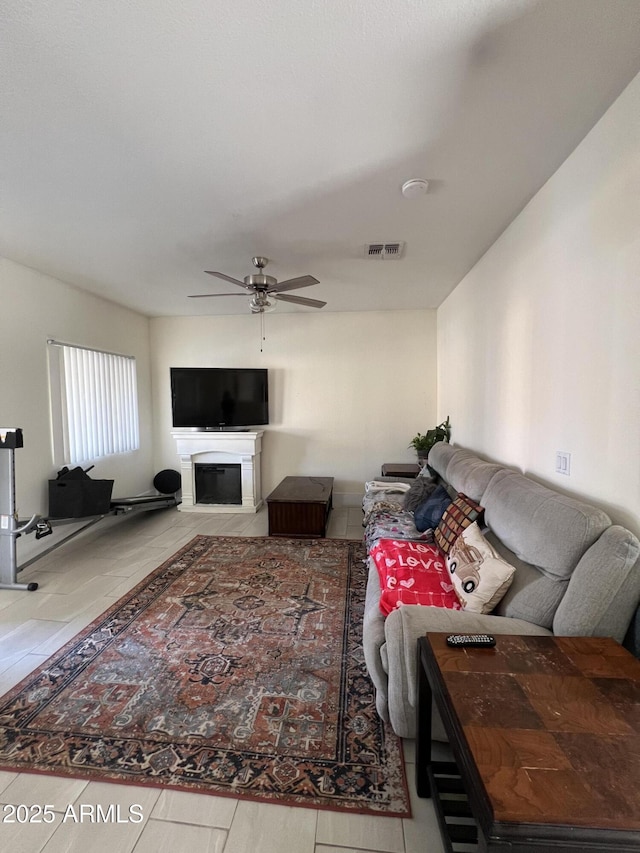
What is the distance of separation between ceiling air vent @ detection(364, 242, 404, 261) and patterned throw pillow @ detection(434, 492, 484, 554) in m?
1.94

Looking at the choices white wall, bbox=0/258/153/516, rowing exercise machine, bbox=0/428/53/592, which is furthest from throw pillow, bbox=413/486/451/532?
white wall, bbox=0/258/153/516

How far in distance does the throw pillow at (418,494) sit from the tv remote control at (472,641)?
5.95 feet

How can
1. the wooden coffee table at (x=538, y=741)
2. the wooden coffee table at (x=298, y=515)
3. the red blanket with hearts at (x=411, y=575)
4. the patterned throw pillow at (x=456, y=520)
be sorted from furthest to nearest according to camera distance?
the wooden coffee table at (x=298, y=515) → the patterned throw pillow at (x=456, y=520) → the red blanket with hearts at (x=411, y=575) → the wooden coffee table at (x=538, y=741)

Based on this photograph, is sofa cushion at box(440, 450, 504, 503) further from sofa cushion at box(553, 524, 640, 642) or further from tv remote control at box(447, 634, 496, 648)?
tv remote control at box(447, 634, 496, 648)

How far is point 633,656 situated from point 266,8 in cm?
233

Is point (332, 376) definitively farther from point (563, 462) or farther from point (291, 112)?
point (291, 112)

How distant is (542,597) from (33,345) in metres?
4.19

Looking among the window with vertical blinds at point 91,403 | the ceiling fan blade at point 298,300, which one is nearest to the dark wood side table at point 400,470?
the ceiling fan blade at point 298,300

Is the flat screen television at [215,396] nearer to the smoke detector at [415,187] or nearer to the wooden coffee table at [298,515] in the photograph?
the wooden coffee table at [298,515]

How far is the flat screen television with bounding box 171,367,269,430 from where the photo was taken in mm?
4719

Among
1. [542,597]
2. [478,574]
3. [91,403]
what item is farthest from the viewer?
[91,403]

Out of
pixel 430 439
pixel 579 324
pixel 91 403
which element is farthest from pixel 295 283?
pixel 91 403

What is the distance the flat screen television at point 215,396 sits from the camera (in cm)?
472

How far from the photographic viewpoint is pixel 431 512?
265 cm
